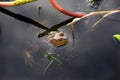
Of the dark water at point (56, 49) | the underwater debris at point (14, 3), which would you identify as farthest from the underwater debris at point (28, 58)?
the underwater debris at point (14, 3)

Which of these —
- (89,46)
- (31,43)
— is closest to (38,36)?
(31,43)

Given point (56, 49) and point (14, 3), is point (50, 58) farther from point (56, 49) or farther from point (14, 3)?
point (14, 3)

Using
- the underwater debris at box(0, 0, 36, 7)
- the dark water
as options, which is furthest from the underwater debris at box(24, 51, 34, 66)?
the underwater debris at box(0, 0, 36, 7)

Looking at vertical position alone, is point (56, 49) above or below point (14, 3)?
below

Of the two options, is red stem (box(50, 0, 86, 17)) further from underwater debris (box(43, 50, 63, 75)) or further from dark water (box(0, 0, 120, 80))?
underwater debris (box(43, 50, 63, 75))

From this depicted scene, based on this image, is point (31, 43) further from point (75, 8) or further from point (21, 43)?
point (75, 8)

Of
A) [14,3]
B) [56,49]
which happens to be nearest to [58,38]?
[56,49]
